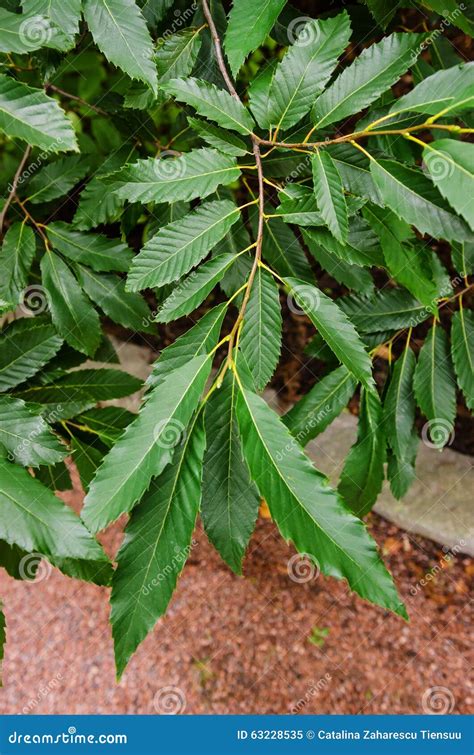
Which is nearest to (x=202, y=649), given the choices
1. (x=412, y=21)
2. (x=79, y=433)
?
(x=79, y=433)

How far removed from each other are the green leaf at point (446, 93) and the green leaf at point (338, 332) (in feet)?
0.86

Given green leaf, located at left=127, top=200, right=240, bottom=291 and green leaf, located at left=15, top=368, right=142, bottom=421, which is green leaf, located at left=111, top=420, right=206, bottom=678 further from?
green leaf, located at left=15, top=368, right=142, bottom=421

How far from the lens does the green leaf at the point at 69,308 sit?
3.74 feet

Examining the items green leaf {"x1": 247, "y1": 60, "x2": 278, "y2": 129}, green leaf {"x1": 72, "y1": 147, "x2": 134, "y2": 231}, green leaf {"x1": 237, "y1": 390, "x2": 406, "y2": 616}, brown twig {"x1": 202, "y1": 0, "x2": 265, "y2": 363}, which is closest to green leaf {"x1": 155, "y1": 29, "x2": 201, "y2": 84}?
brown twig {"x1": 202, "y1": 0, "x2": 265, "y2": 363}

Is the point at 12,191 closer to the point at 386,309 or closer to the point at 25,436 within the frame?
the point at 25,436

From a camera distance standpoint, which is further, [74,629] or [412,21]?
[74,629]

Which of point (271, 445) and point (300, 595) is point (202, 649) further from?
point (271, 445)

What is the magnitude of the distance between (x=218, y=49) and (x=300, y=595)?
1.61m

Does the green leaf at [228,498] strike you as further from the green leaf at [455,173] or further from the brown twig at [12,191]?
the brown twig at [12,191]

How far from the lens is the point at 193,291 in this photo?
0.82m

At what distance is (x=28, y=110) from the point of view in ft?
2.43

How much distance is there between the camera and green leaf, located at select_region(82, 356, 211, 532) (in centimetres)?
68

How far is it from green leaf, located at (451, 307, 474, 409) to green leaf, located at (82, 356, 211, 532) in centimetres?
60
